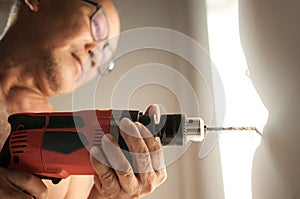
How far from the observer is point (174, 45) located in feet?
3.30

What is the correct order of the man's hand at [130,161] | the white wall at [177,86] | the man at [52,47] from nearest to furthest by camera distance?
the man's hand at [130,161], the white wall at [177,86], the man at [52,47]

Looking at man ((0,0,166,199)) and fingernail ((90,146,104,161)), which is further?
man ((0,0,166,199))

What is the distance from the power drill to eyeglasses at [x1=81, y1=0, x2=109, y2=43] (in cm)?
46

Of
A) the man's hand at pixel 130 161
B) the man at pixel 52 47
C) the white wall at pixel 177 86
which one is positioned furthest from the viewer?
the man at pixel 52 47

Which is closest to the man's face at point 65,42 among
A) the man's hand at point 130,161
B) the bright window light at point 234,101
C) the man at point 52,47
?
the man at point 52,47

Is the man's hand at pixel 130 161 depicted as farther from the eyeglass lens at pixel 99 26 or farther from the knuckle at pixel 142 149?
the eyeglass lens at pixel 99 26

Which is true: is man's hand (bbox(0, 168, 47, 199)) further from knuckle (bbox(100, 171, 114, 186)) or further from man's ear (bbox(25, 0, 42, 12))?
man's ear (bbox(25, 0, 42, 12))

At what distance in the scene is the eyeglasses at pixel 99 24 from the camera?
1041mm

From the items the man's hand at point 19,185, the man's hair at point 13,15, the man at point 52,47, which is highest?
the man's hair at point 13,15

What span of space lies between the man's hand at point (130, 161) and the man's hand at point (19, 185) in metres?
0.11

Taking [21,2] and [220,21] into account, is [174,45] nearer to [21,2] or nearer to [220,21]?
[220,21]

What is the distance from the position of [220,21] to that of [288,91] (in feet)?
1.10

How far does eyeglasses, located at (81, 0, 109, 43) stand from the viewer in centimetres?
104

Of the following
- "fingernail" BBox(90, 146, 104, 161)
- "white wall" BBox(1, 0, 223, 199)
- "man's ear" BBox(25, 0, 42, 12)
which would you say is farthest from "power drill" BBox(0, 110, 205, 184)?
"man's ear" BBox(25, 0, 42, 12)
